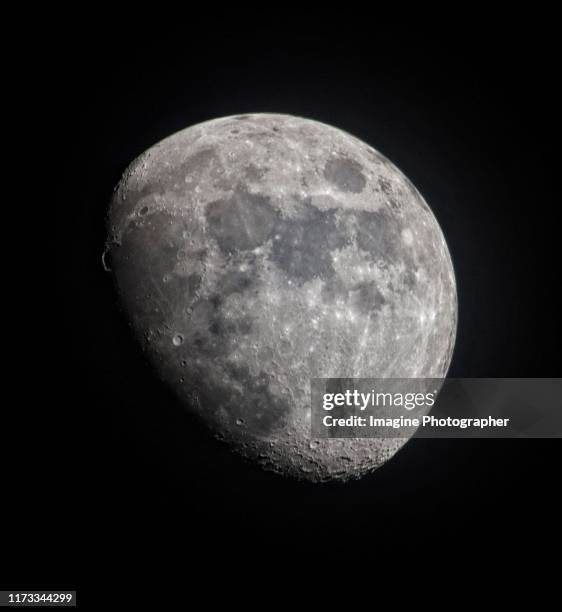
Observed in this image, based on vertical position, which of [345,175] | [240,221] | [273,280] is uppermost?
[345,175]

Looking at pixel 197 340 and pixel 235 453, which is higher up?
pixel 197 340

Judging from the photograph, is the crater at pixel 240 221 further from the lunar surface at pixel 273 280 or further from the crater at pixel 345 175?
the crater at pixel 345 175

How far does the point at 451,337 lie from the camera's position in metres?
2.12

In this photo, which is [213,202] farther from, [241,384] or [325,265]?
[241,384]

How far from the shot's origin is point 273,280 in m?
1.73

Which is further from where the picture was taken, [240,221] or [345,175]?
[345,175]

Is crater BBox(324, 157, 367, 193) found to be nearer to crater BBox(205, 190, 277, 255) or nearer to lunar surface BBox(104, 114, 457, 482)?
lunar surface BBox(104, 114, 457, 482)

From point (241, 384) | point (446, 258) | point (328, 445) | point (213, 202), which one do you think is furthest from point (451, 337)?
point (213, 202)

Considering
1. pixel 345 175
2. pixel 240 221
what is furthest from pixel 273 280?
pixel 345 175

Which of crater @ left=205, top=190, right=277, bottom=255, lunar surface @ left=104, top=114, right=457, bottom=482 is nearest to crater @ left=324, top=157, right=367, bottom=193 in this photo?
lunar surface @ left=104, top=114, right=457, bottom=482

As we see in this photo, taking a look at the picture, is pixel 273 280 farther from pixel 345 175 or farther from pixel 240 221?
pixel 345 175

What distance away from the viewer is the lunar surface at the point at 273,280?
5.74ft

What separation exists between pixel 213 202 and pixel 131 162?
0.56 metres

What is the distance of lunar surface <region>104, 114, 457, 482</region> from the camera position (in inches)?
68.9
